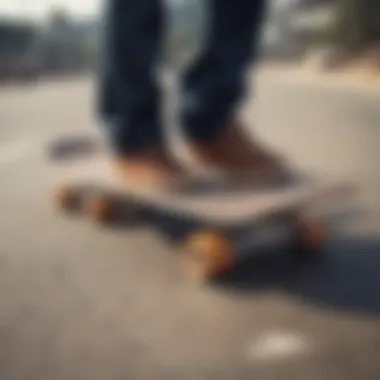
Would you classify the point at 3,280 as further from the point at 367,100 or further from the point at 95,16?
the point at 367,100

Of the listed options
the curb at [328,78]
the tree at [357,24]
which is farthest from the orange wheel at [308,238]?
the tree at [357,24]

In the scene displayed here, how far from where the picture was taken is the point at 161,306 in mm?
759

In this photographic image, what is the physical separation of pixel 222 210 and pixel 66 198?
0.34m

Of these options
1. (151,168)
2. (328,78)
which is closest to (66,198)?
(151,168)

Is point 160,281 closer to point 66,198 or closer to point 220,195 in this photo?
point 220,195

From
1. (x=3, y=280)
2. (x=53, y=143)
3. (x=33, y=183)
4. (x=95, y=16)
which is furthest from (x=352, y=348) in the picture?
(x=53, y=143)

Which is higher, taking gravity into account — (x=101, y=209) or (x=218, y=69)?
(x=218, y=69)

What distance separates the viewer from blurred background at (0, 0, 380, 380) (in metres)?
0.64

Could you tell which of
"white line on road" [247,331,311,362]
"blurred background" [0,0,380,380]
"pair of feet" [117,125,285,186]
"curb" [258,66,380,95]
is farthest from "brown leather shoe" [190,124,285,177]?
"curb" [258,66,380,95]

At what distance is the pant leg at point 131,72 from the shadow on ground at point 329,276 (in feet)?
0.74

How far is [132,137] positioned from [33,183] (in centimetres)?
30

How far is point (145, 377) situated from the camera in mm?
612

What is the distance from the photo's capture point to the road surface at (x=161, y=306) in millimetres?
631

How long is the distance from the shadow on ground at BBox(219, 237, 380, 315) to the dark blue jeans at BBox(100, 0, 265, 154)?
22 centimetres
